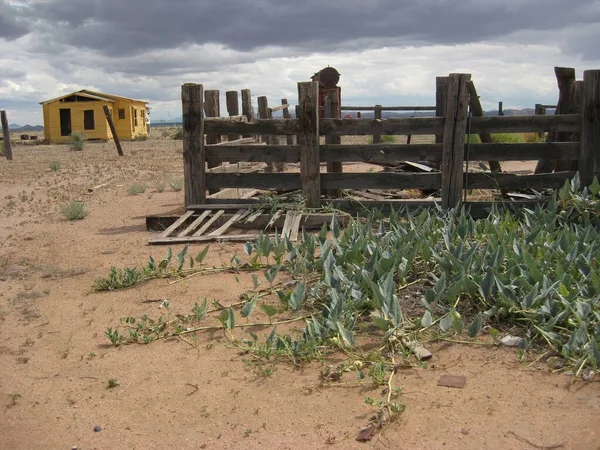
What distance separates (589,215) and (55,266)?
4994mm

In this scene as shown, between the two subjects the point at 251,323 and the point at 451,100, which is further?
the point at 451,100

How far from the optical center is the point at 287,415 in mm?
3338

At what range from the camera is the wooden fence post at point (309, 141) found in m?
7.90

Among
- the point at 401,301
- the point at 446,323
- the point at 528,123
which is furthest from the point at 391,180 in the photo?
the point at 446,323

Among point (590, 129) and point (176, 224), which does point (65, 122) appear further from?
point (590, 129)

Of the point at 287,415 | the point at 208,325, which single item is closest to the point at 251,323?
the point at 208,325

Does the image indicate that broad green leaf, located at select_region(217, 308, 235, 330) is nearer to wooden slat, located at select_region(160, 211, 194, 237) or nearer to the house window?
wooden slat, located at select_region(160, 211, 194, 237)

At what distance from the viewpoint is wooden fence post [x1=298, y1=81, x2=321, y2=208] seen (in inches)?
311

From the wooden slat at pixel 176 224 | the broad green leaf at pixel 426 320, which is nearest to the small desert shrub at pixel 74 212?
the wooden slat at pixel 176 224

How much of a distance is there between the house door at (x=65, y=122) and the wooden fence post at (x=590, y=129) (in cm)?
3485

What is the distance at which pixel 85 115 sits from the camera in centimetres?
3788

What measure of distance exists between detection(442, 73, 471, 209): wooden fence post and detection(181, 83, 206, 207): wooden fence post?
2.92 m

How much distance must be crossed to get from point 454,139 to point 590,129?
148 cm

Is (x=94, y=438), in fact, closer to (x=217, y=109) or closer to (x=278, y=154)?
(x=278, y=154)
